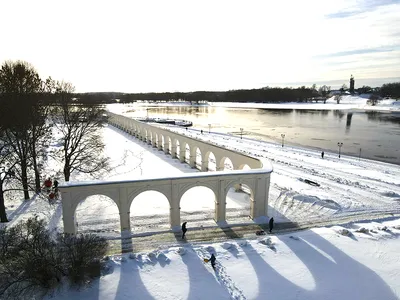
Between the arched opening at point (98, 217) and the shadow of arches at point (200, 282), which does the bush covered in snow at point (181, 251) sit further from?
the arched opening at point (98, 217)

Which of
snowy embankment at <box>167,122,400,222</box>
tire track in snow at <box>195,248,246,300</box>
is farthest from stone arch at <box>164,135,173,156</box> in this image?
tire track in snow at <box>195,248,246,300</box>

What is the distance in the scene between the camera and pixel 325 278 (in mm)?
10664

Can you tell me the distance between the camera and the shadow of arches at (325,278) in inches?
387

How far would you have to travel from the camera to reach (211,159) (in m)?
32.1

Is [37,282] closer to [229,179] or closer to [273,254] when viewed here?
[273,254]

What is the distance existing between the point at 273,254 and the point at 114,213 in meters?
9.48

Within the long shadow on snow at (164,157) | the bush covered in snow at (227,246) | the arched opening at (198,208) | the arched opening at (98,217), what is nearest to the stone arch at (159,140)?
the long shadow on snow at (164,157)

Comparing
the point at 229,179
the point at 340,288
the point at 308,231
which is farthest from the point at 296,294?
→ the point at 229,179

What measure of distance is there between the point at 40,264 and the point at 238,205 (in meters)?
12.1

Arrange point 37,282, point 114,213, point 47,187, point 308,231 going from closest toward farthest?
point 37,282 → point 308,231 → point 114,213 → point 47,187

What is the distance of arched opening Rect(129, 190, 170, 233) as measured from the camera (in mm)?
15633

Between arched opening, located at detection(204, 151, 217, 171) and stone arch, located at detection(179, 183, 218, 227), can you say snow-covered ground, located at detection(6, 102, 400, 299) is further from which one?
arched opening, located at detection(204, 151, 217, 171)

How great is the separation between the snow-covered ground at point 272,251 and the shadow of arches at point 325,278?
0.03 m

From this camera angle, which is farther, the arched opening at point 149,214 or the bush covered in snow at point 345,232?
the arched opening at point 149,214
